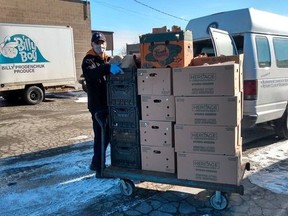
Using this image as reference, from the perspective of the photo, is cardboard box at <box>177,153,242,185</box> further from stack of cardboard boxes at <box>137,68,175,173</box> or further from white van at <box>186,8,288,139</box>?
white van at <box>186,8,288,139</box>

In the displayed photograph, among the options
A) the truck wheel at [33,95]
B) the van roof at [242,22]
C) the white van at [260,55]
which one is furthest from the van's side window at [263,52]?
the truck wheel at [33,95]

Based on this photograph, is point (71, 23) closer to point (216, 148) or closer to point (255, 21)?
point (255, 21)

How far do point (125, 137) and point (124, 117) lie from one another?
27cm

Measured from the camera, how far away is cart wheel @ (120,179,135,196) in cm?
420

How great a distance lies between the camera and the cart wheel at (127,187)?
165 inches

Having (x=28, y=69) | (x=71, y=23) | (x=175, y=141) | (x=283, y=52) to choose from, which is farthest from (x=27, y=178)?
(x=71, y=23)

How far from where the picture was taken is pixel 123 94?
13.7 ft

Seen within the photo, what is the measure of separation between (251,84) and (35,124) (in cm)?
641

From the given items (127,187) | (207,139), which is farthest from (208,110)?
(127,187)

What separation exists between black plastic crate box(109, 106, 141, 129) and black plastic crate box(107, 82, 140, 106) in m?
0.06

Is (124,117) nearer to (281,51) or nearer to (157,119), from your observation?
(157,119)

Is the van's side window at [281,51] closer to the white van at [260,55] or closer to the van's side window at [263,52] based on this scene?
the white van at [260,55]

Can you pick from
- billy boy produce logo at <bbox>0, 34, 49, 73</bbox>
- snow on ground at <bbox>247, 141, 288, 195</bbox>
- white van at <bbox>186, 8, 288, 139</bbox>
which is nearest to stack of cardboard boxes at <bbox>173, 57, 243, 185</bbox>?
snow on ground at <bbox>247, 141, 288, 195</bbox>

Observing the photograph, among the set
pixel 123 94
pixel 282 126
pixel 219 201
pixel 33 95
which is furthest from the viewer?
pixel 33 95
